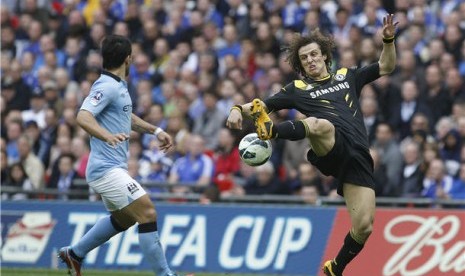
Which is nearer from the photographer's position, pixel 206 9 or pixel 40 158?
pixel 40 158

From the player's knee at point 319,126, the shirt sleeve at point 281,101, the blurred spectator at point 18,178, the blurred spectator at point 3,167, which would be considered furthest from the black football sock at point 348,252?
the blurred spectator at point 3,167

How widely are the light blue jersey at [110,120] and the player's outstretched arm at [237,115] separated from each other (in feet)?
3.48

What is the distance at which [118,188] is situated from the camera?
12281 millimetres

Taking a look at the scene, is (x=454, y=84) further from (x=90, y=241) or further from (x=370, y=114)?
(x=90, y=241)

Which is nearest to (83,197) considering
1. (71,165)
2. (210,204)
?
(71,165)

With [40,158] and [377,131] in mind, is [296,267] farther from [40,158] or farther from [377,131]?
[40,158]

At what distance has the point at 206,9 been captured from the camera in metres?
22.7

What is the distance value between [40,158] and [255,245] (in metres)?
5.28

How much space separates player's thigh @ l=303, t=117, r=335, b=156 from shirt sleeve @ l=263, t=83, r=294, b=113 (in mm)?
533

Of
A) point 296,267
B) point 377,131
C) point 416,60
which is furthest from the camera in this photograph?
point 416,60

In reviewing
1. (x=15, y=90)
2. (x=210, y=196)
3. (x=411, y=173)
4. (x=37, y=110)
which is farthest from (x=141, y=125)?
(x=15, y=90)

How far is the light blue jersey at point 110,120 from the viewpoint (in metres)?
12.3

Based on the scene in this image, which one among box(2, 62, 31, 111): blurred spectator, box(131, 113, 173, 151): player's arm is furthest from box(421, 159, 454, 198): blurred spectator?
box(2, 62, 31, 111): blurred spectator

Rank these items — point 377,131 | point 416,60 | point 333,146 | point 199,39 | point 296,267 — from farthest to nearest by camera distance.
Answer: point 199,39 → point 416,60 → point 377,131 → point 296,267 → point 333,146
